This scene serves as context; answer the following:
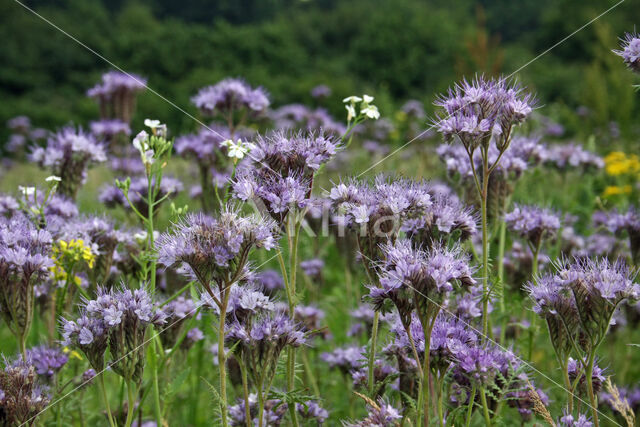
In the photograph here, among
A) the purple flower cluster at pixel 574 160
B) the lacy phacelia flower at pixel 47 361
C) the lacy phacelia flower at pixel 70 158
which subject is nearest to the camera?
the lacy phacelia flower at pixel 47 361

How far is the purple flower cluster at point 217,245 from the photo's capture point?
245 cm

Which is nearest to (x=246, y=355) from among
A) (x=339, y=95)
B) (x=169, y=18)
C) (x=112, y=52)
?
(x=339, y=95)

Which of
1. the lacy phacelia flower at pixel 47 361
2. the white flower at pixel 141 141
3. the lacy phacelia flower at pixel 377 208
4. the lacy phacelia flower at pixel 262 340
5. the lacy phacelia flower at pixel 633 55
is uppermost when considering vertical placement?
the lacy phacelia flower at pixel 633 55

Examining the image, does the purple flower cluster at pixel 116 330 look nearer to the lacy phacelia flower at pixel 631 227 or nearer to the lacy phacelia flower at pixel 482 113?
the lacy phacelia flower at pixel 482 113

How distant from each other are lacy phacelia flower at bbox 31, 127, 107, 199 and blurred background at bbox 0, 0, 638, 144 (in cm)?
2616

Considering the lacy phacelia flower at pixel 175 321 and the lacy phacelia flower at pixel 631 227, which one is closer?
the lacy phacelia flower at pixel 175 321

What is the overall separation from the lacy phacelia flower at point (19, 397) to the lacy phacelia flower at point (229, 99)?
9.26 feet

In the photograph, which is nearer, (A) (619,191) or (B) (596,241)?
(B) (596,241)

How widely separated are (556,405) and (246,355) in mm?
1894

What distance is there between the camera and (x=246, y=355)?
267 cm

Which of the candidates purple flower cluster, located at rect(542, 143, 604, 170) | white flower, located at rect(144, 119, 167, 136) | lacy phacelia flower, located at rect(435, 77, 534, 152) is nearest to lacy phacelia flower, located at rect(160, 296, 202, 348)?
white flower, located at rect(144, 119, 167, 136)

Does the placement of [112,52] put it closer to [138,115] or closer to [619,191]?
[138,115]

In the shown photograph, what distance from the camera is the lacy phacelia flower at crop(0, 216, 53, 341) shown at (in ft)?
9.22

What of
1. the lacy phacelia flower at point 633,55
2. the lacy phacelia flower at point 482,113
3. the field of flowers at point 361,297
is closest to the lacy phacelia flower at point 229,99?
the field of flowers at point 361,297
